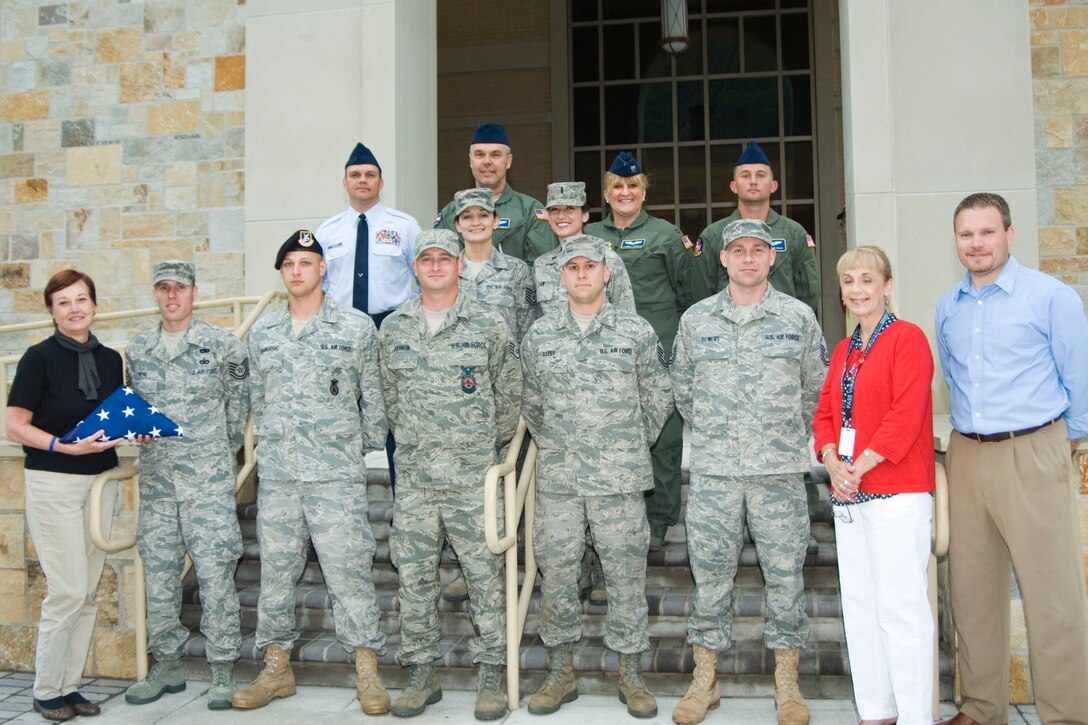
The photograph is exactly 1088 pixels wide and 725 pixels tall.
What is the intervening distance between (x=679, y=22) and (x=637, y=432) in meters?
3.99

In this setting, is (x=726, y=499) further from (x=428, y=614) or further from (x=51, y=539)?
(x=51, y=539)

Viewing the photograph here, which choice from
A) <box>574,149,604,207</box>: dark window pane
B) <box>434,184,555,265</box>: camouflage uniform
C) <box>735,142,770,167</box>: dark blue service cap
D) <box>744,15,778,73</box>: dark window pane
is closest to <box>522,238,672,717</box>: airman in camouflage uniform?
<box>434,184,555,265</box>: camouflage uniform

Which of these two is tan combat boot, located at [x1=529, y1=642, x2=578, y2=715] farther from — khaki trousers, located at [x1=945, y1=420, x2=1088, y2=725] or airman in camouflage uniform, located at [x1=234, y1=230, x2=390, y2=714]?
khaki trousers, located at [x1=945, y1=420, x2=1088, y2=725]

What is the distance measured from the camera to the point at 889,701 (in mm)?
3658

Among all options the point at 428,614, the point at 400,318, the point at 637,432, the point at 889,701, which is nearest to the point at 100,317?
the point at 400,318

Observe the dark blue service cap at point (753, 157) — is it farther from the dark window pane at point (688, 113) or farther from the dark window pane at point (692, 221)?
the dark window pane at point (688, 113)

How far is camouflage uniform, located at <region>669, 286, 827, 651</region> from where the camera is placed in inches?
152

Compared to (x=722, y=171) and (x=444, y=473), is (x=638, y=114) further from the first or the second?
(x=444, y=473)

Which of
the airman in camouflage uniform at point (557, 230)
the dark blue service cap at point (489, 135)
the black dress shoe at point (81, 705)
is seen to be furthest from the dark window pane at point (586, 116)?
the black dress shoe at point (81, 705)

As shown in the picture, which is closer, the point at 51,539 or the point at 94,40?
the point at 51,539

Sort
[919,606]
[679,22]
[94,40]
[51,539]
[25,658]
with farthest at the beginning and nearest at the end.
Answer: [94,40] → [679,22] → [25,658] → [51,539] → [919,606]

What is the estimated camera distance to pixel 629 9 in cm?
1172

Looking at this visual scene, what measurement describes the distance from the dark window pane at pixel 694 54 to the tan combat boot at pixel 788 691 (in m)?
8.85

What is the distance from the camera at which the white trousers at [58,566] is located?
420 cm
